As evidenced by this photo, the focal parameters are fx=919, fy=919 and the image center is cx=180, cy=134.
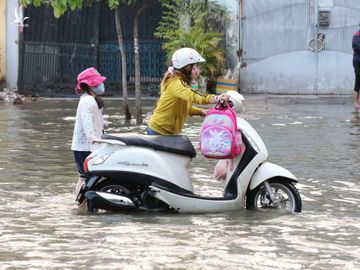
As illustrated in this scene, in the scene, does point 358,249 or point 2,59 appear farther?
point 2,59

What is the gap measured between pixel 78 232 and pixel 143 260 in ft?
3.90

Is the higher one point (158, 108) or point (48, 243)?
point (158, 108)

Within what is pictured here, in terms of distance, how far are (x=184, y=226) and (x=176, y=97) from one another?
4.39ft

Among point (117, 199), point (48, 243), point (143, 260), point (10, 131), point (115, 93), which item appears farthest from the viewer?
point (115, 93)

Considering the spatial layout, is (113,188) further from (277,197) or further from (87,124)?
(277,197)

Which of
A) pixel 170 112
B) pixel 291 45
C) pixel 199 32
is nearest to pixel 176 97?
pixel 170 112

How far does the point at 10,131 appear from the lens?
15.2 metres

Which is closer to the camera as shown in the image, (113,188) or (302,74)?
(113,188)

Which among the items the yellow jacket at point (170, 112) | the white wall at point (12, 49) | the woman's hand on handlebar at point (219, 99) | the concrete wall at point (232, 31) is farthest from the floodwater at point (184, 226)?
the white wall at point (12, 49)

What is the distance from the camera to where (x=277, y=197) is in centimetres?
825

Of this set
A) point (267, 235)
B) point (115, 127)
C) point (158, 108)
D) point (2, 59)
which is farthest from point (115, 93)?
point (267, 235)

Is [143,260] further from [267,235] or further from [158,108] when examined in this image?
[158,108]

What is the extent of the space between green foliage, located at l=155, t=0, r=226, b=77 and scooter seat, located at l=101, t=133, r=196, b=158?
42.3 ft

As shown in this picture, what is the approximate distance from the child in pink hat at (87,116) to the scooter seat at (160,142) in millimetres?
502
